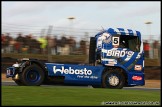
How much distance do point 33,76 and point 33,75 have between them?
0.13 ft

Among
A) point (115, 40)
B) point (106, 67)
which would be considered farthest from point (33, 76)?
point (115, 40)

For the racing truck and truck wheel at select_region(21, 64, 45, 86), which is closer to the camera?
truck wheel at select_region(21, 64, 45, 86)

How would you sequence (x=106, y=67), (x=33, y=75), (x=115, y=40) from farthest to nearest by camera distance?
1. (x=106, y=67)
2. (x=115, y=40)
3. (x=33, y=75)

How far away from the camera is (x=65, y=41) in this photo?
25969mm

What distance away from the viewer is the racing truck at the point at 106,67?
17219 mm

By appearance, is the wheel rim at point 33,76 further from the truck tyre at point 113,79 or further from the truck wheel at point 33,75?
the truck tyre at point 113,79

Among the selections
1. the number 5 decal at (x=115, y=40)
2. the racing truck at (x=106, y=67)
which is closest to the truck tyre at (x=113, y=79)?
the racing truck at (x=106, y=67)

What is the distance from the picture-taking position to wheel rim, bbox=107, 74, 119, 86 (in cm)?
1803

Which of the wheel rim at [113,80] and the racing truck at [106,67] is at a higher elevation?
the racing truck at [106,67]

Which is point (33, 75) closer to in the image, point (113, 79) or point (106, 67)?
point (106, 67)

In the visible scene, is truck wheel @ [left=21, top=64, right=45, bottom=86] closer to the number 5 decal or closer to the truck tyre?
the truck tyre

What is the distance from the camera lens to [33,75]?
17062 millimetres

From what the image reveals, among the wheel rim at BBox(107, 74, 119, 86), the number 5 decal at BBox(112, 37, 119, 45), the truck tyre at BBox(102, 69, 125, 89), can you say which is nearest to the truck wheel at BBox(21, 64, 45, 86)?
the truck tyre at BBox(102, 69, 125, 89)

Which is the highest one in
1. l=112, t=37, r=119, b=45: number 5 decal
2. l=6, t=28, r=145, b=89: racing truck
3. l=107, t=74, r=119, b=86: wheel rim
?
l=112, t=37, r=119, b=45: number 5 decal
